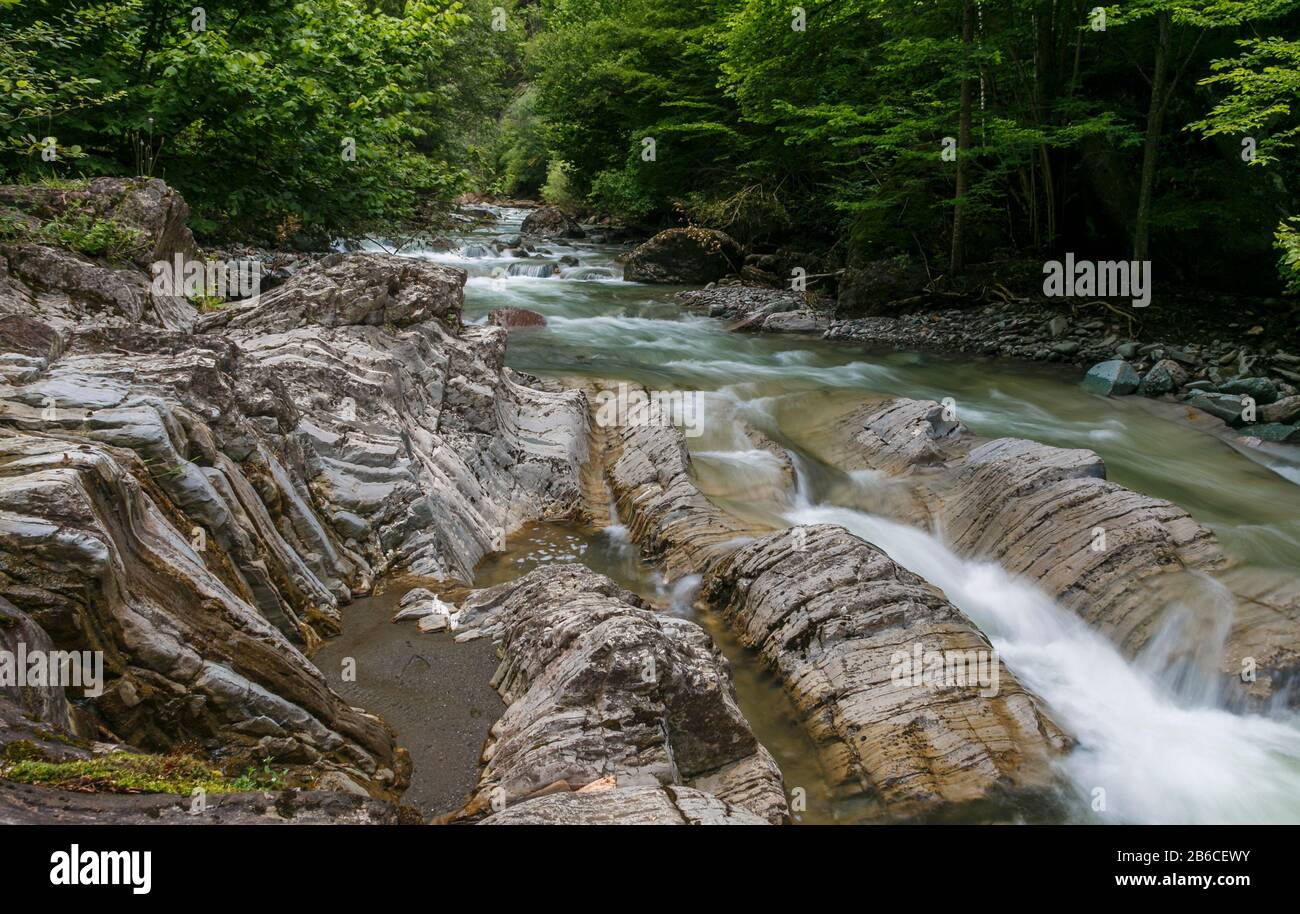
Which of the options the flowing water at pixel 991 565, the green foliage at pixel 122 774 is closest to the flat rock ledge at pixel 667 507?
the flowing water at pixel 991 565

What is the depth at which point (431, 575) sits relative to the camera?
6.58 m

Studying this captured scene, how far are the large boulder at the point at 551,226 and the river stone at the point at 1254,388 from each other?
2510cm

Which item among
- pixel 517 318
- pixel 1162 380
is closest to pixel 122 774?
pixel 517 318

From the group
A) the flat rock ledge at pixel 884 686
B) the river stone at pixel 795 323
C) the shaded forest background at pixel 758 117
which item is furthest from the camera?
the river stone at pixel 795 323

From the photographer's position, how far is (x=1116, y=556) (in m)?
7.16

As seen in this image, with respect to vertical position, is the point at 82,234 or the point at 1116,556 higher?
the point at 82,234

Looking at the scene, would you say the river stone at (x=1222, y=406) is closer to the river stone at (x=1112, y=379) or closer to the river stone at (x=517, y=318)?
the river stone at (x=1112, y=379)

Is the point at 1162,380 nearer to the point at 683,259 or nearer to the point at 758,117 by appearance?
the point at 758,117

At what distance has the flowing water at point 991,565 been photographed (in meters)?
5.65

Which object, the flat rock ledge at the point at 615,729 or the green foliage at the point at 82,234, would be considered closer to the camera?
the flat rock ledge at the point at 615,729

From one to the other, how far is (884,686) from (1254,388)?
Answer: 37.4 ft

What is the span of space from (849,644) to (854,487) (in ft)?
13.4

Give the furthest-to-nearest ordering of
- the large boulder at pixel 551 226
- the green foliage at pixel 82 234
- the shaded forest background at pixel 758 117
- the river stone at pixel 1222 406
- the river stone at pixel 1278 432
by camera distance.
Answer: the large boulder at pixel 551 226 → the river stone at pixel 1222 406 → the river stone at pixel 1278 432 → the shaded forest background at pixel 758 117 → the green foliage at pixel 82 234

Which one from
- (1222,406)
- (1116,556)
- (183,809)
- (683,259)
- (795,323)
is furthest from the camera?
(683,259)
